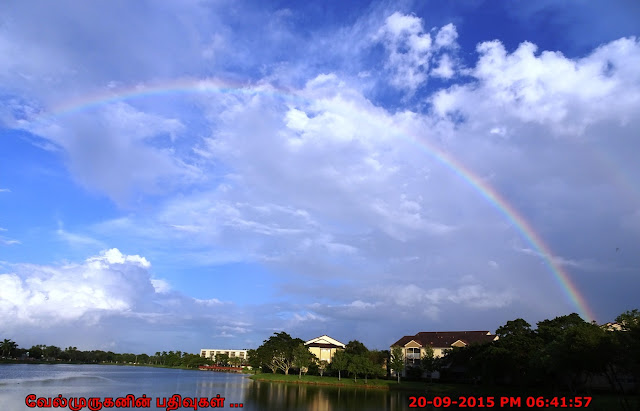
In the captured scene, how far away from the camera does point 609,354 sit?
3153 centimetres

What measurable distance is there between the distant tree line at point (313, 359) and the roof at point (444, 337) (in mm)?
6191

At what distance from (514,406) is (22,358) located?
155m

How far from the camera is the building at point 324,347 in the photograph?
89.4 meters

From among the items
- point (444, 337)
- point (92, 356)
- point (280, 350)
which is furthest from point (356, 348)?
point (92, 356)

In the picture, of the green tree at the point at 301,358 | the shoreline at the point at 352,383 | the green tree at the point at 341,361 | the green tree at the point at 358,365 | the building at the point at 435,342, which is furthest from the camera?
the building at the point at 435,342

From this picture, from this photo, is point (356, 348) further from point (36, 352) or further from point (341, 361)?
point (36, 352)

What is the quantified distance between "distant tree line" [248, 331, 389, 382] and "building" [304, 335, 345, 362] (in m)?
7.60

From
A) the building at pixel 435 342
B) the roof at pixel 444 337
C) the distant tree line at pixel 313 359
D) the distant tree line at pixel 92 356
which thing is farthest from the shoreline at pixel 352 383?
the distant tree line at pixel 92 356

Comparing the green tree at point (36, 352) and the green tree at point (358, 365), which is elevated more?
the green tree at point (358, 365)

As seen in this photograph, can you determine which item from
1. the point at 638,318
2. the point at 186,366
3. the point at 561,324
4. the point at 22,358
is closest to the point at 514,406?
the point at 638,318

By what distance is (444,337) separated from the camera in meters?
78.3

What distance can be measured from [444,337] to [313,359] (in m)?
22.7

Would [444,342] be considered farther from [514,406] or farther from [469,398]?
[514,406]

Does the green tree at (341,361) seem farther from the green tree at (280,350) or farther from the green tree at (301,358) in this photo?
the green tree at (280,350)
